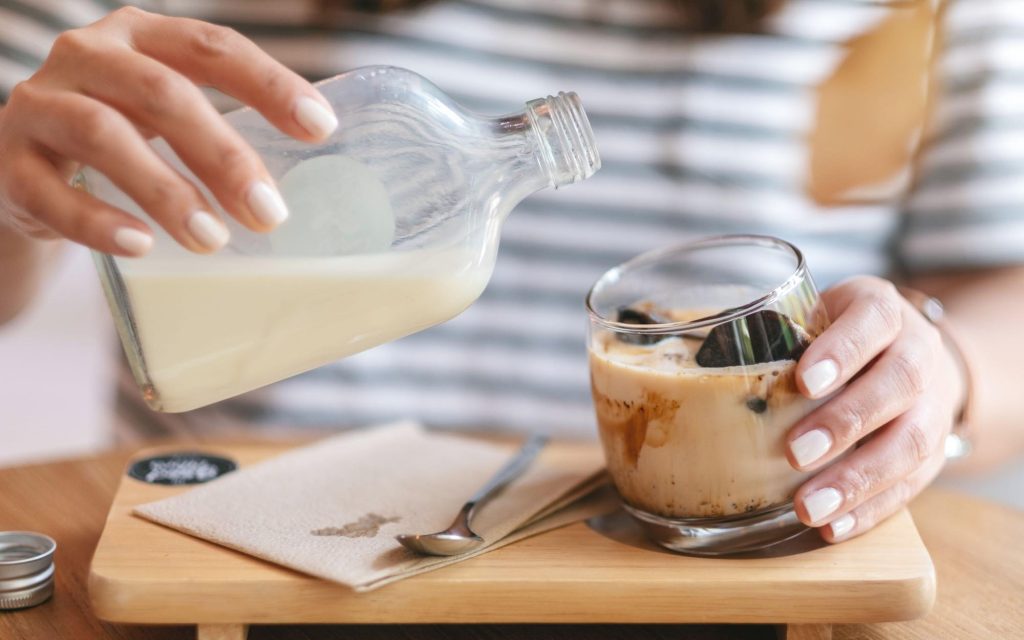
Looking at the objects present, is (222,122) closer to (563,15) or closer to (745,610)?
(745,610)

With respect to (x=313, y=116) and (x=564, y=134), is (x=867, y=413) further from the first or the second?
(x=313, y=116)

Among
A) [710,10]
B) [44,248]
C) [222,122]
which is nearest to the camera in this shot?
[222,122]

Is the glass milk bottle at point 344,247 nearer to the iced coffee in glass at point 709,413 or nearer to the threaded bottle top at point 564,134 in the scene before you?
the threaded bottle top at point 564,134

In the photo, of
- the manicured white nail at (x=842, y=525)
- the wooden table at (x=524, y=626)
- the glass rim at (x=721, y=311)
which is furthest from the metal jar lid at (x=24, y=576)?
the manicured white nail at (x=842, y=525)

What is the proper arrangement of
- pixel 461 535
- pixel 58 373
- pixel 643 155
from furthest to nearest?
pixel 58 373 → pixel 643 155 → pixel 461 535

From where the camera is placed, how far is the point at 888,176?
3.78ft

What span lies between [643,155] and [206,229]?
715 mm

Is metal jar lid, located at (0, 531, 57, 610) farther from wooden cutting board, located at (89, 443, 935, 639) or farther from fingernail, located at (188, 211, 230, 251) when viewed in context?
fingernail, located at (188, 211, 230, 251)

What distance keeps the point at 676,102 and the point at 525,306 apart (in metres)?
0.27

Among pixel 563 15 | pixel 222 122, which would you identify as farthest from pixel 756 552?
pixel 563 15

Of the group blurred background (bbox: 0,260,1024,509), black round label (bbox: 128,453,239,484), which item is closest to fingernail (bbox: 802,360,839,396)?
black round label (bbox: 128,453,239,484)

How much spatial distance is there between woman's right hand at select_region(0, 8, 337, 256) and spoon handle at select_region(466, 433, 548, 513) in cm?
25

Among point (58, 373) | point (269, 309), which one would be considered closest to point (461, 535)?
point (269, 309)

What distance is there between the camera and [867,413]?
0.57m
